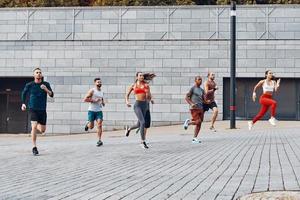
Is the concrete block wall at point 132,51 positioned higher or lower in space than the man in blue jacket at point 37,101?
higher

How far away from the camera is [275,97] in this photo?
24.1 metres

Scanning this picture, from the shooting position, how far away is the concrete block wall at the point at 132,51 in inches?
942

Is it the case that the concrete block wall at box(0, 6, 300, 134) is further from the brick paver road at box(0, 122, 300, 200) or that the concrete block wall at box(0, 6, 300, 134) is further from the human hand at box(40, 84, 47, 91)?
the brick paver road at box(0, 122, 300, 200)

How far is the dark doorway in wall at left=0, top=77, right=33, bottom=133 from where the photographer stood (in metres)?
26.4

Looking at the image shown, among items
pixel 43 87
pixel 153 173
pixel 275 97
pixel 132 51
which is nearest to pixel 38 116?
pixel 43 87

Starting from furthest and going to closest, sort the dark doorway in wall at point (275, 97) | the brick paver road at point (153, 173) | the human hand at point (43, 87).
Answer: the dark doorway in wall at point (275, 97) < the human hand at point (43, 87) < the brick paver road at point (153, 173)

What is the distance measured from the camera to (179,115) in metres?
24.0

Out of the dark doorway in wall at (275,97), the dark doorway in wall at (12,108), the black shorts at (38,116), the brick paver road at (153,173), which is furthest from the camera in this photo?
the dark doorway in wall at (12,108)

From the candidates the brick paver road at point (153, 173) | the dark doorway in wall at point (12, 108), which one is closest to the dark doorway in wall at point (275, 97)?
the dark doorway in wall at point (12, 108)

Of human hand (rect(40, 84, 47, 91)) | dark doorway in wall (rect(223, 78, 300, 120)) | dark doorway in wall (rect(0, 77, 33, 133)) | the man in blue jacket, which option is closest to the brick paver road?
the man in blue jacket

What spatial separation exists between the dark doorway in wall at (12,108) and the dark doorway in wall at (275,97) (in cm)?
1114

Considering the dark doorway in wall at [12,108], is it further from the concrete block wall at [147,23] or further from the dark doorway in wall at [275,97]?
the dark doorway in wall at [275,97]

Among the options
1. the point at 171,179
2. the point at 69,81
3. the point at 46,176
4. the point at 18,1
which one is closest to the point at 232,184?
the point at 171,179

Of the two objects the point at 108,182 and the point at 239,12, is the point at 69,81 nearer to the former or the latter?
the point at 239,12
